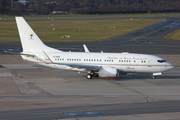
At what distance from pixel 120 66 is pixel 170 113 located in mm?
19407

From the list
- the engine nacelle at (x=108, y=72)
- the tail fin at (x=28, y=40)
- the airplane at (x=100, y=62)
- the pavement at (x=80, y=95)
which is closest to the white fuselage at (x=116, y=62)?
the airplane at (x=100, y=62)

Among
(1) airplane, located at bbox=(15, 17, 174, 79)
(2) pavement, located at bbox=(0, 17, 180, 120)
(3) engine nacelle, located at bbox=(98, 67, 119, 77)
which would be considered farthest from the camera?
(1) airplane, located at bbox=(15, 17, 174, 79)

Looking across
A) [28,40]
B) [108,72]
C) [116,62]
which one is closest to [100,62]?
[108,72]

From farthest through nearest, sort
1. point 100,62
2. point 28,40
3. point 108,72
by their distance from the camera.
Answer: point 28,40
point 100,62
point 108,72

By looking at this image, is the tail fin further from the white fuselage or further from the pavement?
the pavement

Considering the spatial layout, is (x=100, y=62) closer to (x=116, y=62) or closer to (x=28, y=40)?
(x=116, y=62)

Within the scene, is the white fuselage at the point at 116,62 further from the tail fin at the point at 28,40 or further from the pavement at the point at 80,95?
the tail fin at the point at 28,40

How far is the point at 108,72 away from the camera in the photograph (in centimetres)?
5228

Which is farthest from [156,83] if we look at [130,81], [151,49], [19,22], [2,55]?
[151,49]

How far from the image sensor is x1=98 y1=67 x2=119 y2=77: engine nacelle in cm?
5212

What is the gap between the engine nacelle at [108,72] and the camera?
5212cm

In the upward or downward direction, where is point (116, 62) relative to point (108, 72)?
upward

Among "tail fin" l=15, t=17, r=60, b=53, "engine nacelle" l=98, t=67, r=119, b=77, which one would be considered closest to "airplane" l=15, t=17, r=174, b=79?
"engine nacelle" l=98, t=67, r=119, b=77

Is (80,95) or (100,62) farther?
(100,62)
